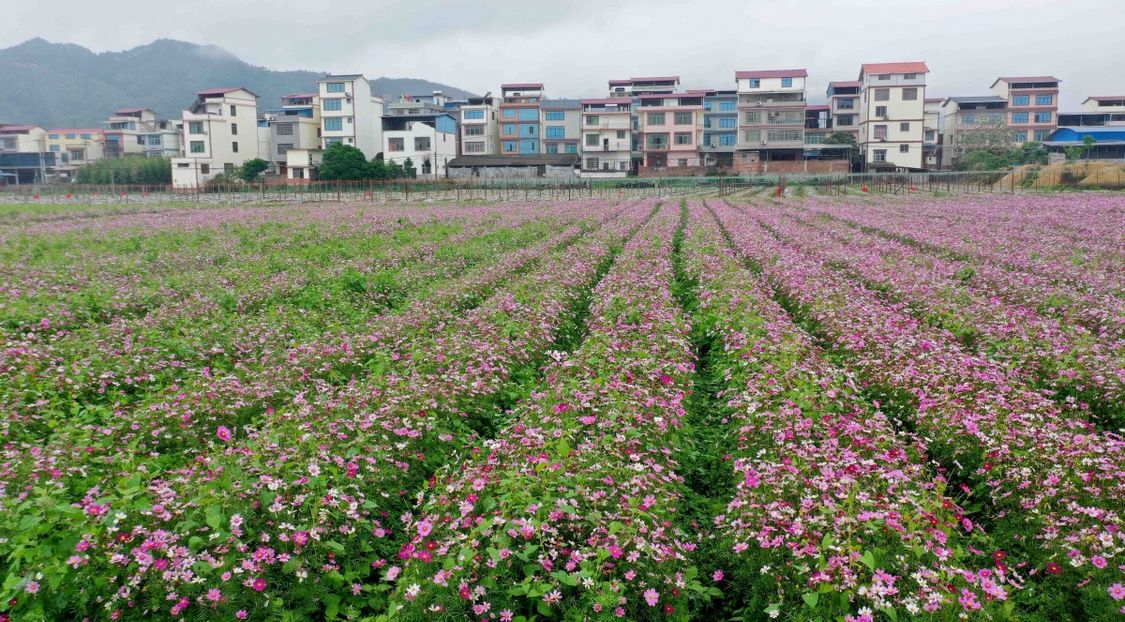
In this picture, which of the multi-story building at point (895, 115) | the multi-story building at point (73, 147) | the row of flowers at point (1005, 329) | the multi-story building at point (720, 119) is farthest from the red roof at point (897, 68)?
the multi-story building at point (73, 147)

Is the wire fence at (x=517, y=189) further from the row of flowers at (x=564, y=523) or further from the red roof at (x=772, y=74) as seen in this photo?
the row of flowers at (x=564, y=523)

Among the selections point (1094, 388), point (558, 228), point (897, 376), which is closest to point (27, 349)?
point (897, 376)

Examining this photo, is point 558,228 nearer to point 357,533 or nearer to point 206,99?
point 357,533

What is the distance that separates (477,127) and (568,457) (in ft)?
339

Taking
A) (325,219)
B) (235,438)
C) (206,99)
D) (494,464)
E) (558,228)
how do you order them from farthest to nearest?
1. (206,99)
2. (325,219)
3. (558,228)
4. (235,438)
5. (494,464)

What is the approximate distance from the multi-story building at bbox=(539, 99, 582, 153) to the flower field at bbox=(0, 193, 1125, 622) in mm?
95273

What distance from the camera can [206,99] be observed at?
320ft

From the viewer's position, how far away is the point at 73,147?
122562mm

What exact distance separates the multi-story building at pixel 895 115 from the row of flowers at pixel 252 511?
104 metres

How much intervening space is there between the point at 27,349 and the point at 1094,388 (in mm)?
13982

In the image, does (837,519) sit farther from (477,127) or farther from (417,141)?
(477,127)

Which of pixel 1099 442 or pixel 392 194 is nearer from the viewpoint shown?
pixel 1099 442

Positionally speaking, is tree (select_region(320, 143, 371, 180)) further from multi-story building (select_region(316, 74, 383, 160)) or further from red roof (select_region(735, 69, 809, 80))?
red roof (select_region(735, 69, 809, 80))

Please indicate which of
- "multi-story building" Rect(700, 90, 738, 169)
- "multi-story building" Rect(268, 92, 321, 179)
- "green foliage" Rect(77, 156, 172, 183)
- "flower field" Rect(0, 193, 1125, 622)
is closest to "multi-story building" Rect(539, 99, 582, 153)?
"multi-story building" Rect(700, 90, 738, 169)
